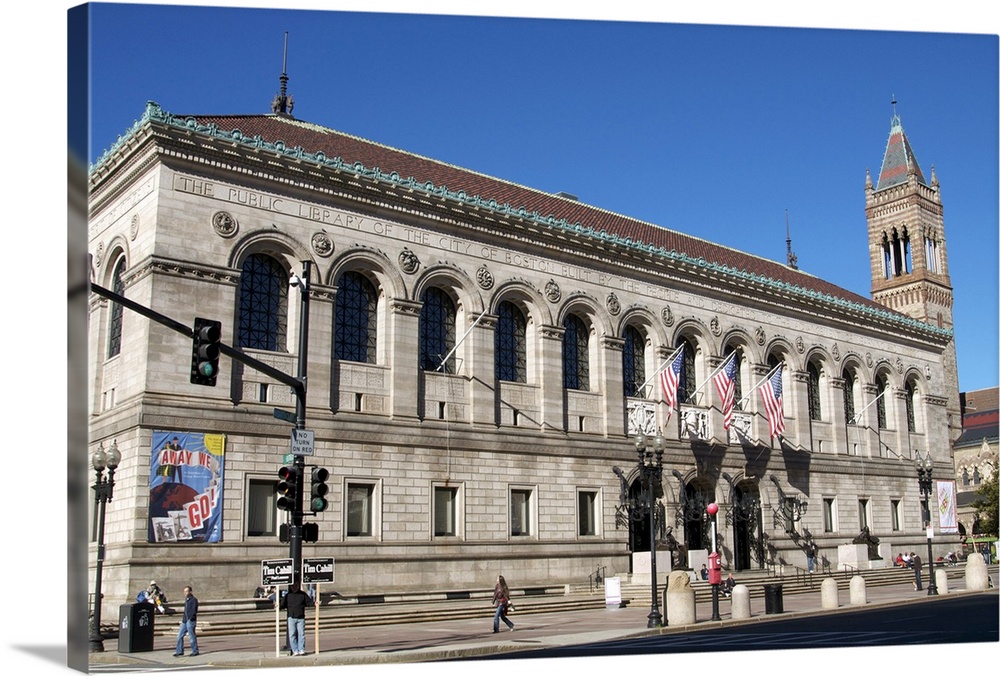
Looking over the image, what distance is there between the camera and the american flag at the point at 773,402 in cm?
4428

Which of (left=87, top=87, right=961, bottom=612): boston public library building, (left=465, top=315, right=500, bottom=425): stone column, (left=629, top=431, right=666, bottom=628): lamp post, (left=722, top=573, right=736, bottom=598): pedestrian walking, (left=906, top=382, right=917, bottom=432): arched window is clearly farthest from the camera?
(left=906, top=382, right=917, bottom=432): arched window

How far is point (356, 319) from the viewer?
3625 cm

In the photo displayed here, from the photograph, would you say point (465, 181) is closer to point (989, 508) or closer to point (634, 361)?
point (634, 361)

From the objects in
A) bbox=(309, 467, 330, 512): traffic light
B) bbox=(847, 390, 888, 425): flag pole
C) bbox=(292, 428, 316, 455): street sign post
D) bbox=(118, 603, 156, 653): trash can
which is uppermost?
bbox=(847, 390, 888, 425): flag pole

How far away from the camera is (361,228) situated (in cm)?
3631

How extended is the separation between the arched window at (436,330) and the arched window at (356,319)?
6.24 ft

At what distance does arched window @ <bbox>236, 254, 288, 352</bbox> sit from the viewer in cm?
3362

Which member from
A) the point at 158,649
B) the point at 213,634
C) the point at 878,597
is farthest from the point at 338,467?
the point at 878,597

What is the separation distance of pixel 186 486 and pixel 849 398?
3757cm

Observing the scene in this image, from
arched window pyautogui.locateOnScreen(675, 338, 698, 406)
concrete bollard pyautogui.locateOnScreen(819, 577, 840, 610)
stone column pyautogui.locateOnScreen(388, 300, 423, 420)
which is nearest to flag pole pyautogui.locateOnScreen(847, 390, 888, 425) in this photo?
arched window pyautogui.locateOnScreen(675, 338, 698, 406)

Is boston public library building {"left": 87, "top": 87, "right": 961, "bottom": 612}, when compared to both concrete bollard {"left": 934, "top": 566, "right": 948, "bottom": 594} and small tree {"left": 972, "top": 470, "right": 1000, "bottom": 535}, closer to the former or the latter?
concrete bollard {"left": 934, "top": 566, "right": 948, "bottom": 594}

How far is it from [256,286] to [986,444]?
89718 mm

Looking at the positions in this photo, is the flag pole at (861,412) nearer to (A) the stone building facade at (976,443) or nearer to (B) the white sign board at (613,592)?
(B) the white sign board at (613,592)

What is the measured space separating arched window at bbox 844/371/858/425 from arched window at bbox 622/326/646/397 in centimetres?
1550
